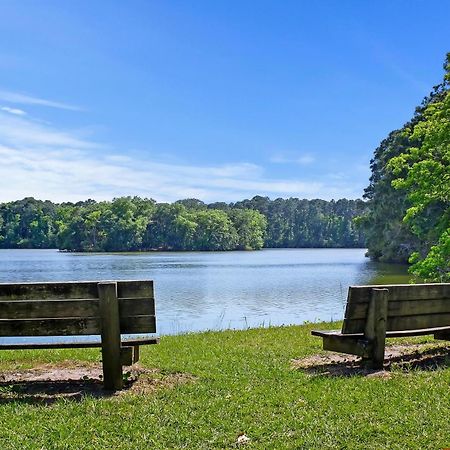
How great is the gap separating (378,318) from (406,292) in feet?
1.71

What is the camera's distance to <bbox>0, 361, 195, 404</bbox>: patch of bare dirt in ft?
16.7

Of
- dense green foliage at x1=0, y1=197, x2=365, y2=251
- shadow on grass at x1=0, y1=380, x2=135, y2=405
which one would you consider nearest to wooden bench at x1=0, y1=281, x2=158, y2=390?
shadow on grass at x1=0, y1=380, x2=135, y2=405

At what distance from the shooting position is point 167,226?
389 feet

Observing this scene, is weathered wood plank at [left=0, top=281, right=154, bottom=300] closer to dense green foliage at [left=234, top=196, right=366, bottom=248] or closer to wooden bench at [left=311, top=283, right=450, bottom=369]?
wooden bench at [left=311, top=283, right=450, bottom=369]

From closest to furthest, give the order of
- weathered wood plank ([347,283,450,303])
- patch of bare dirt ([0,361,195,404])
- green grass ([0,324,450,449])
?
green grass ([0,324,450,449]), patch of bare dirt ([0,361,195,404]), weathered wood plank ([347,283,450,303])

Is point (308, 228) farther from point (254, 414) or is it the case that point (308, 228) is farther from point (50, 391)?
point (254, 414)

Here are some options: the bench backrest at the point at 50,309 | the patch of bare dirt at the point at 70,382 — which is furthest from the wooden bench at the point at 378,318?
the bench backrest at the point at 50,309

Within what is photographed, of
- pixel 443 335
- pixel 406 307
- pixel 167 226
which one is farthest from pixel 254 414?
pixel 167 226

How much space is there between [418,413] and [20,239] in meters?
146

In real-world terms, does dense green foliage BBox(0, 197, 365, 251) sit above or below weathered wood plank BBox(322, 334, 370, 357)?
above

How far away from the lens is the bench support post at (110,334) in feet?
16.8

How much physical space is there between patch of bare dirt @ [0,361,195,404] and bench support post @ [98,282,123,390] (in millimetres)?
138

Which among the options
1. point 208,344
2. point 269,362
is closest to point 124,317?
point 269,362

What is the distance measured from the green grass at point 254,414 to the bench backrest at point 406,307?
53 centimetres
